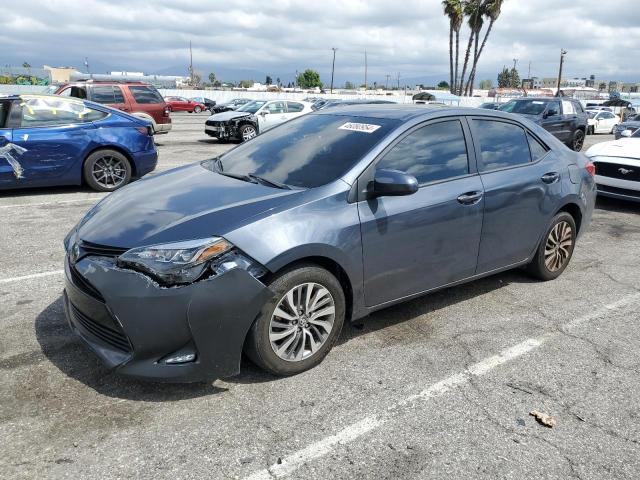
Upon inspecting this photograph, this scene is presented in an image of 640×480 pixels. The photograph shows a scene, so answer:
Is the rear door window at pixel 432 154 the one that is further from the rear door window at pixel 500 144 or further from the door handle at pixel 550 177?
the door handle at pixel 550 177

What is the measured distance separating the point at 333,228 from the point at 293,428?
1.17 m

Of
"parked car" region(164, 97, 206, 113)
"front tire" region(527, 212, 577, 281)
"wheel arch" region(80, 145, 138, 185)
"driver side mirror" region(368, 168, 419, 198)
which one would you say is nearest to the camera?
"driver side mirror" region(368, 168, 419, 198)

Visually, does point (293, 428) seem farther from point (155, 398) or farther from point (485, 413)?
point (485, 413)

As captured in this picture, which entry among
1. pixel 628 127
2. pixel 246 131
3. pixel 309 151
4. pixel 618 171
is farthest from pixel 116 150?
pixel 628 127

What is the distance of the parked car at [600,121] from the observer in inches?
1053

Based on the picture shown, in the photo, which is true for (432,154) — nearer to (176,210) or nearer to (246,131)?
(176,210)

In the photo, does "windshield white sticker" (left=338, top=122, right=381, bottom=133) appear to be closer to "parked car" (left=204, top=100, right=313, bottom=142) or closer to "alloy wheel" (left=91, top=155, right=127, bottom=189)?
"alloy wheel" (left=91, top=155, right=127, bottom=189)

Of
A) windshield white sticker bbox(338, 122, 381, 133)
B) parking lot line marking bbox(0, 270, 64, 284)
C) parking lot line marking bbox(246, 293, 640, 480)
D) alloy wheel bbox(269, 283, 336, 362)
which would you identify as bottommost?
parking lot line marking bbox(246, 293, 640, 480)

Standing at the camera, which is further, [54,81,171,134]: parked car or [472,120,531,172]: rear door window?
[54,81,171,134]: parked car

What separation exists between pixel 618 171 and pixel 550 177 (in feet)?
14.9

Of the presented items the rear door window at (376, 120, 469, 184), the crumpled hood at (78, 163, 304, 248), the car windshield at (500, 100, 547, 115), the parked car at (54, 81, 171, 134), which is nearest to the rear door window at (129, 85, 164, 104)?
the parked car at (54, 81, 171, 134)

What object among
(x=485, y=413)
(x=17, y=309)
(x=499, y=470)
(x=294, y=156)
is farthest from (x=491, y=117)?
(x=17, y=309)

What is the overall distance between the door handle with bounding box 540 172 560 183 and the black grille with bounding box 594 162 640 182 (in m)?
4.29

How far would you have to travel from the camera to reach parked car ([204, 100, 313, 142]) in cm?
1686
